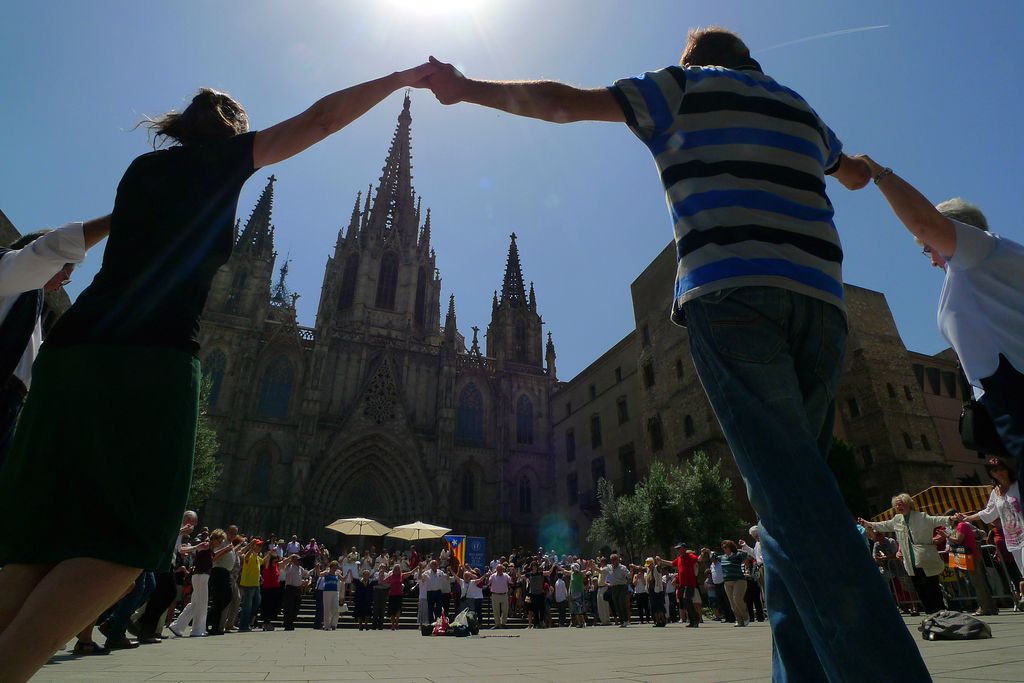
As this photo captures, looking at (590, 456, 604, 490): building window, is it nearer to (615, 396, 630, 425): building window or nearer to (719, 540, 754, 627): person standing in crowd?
(615, 396, 630, 425): building window

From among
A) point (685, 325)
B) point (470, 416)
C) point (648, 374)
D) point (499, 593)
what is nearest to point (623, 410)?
point (648, 374)

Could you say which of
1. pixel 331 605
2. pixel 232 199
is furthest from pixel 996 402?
pixel 331 605

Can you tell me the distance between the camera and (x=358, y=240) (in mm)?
39438

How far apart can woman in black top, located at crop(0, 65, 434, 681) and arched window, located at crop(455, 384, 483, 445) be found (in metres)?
34.4

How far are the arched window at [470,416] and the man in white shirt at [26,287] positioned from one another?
33052 mm

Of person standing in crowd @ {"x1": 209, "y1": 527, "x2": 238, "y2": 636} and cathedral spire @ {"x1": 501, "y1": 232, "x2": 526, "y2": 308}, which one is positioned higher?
cathedral spire @ {"x1": 501, "y1": 232, "x2": 526, "y2": 308}

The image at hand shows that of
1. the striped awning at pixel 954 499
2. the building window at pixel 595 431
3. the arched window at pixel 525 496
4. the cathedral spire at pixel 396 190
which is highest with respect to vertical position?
the cathedral spire at pixel 396 190

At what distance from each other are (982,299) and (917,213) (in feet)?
1.42

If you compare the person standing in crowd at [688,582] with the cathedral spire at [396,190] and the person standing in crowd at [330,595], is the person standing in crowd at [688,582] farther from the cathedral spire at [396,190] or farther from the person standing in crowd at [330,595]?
the cathedral spire at [396,190]

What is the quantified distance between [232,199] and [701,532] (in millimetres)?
21934

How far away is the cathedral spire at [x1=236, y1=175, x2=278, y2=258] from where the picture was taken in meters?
37.8

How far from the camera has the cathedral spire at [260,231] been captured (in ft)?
124

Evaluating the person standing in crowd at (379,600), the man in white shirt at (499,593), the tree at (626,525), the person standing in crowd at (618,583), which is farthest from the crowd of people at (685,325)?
the tree at (626,525)

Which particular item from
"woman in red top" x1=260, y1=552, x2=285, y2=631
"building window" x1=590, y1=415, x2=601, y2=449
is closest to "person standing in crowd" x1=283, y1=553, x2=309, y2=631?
"woman in red top" x1=260, y1=552, x2=285, y2=631
